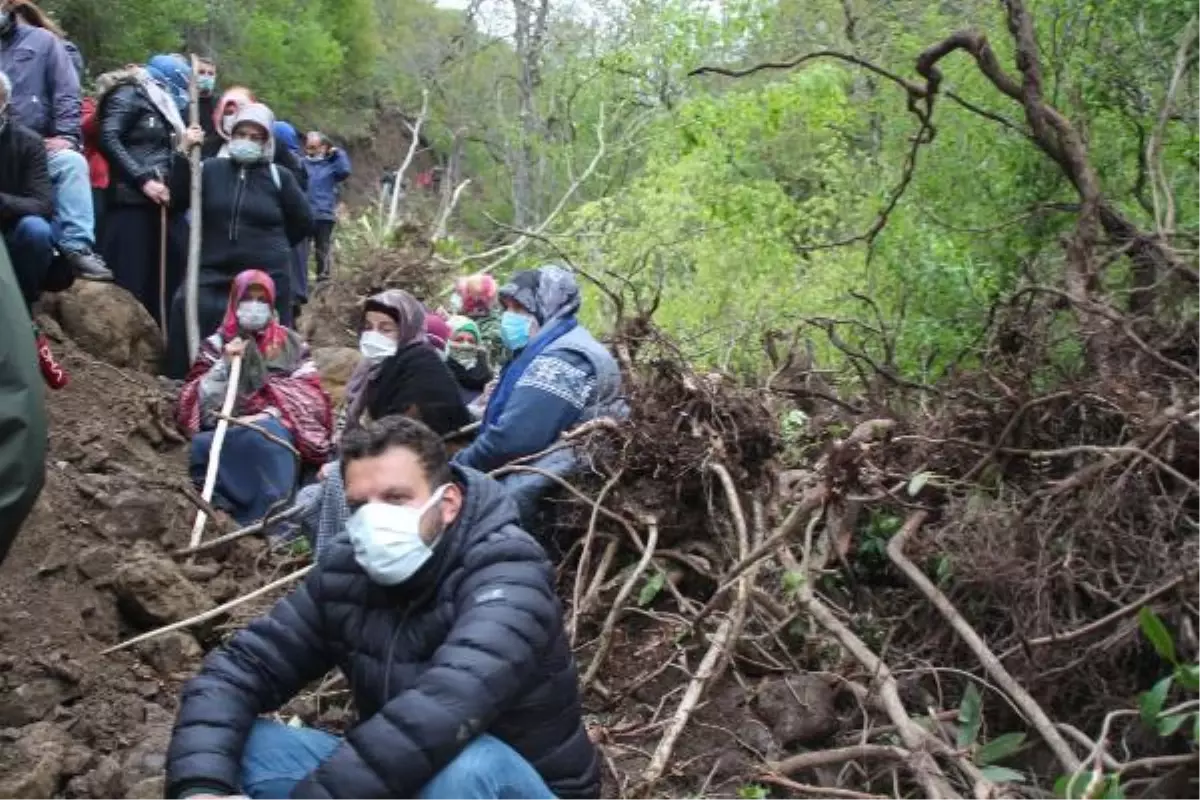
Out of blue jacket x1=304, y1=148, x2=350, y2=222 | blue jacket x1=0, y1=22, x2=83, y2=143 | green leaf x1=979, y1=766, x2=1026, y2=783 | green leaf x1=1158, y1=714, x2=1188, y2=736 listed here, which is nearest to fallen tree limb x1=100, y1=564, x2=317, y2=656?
green leaf x1=979, y1=766, x2=1026, y2=783

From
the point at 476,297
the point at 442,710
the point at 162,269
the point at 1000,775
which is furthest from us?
the point at 476,297

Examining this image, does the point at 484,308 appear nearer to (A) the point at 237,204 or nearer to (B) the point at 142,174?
(A) the point at 237,204

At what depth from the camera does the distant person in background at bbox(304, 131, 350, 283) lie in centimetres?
1144

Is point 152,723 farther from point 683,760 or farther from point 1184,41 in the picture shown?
point 1184,41

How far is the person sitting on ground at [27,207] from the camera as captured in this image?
5.59 metres

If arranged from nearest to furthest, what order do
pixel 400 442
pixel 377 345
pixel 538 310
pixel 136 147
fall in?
pixel 400 442 < pixel 538 310 < pixel 377 345 < pixel 136 147

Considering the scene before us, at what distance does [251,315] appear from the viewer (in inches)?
247

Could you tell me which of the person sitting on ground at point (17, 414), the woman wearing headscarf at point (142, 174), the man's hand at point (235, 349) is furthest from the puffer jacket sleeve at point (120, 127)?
the person sitting on ground at point (17, 414)

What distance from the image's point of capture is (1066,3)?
251 inches

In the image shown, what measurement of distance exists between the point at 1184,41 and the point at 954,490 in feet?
7.95

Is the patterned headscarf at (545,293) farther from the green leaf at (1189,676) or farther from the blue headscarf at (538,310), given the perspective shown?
the green leaf at (1189,676)

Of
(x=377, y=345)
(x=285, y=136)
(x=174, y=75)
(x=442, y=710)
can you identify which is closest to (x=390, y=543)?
(x=442, y=710)

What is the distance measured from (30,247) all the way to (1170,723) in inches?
184

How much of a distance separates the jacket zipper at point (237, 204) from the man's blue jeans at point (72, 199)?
699 millimetres
